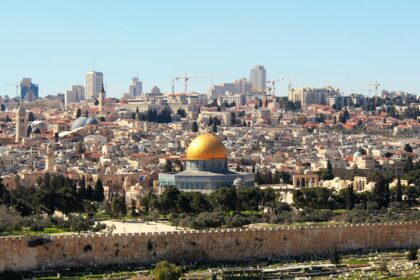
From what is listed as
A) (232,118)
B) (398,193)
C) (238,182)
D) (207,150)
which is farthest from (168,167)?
(232,118)

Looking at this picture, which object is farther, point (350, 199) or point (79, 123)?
point (79, 123)

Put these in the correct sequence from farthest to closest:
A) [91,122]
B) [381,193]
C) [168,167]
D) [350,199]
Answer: [91,122] → [168,167] → [381,193] → [350,199]

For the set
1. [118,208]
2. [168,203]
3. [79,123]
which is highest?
[79,123]

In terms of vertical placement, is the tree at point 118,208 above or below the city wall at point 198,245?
above

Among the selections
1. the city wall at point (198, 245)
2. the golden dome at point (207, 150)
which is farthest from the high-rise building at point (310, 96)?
the city wall at point (198, 245)

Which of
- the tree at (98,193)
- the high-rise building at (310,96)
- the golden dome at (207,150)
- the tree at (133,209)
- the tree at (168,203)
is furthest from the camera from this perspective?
the high-rise building at (310,96)

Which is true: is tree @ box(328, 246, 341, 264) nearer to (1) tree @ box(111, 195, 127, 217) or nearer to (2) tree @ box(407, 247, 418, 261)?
(2) tree @ box(407, 247, 418, 261)

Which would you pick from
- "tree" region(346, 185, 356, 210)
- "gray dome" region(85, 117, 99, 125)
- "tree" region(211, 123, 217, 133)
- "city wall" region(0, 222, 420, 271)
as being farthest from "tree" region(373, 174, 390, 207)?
"gray dome" region(85, 117, 99, 125)

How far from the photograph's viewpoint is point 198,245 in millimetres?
42938

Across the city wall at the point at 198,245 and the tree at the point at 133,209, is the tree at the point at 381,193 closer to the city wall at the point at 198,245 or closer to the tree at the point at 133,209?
the tree at the point at 133,209

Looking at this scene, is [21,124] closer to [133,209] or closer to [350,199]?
[133,209]

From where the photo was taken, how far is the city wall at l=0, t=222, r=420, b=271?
1603 inches

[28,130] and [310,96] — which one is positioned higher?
[310,96]

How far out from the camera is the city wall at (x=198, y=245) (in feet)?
134
